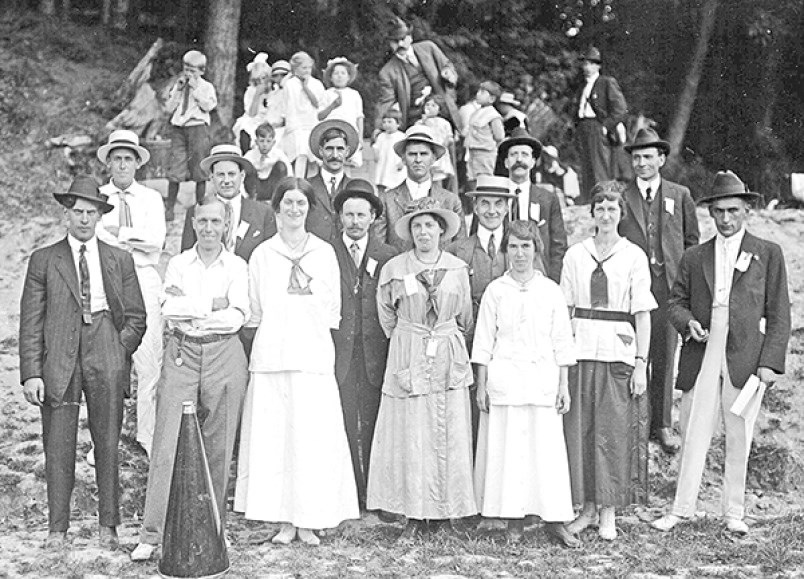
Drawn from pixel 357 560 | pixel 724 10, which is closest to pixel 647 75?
pixel 724 10

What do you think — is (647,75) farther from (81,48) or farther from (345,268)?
(345,268)

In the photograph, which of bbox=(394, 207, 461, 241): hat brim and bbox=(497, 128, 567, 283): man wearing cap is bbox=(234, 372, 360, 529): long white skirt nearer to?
bbox=(394, 207, 461, 241): hat brim

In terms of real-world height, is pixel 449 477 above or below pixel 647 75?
below

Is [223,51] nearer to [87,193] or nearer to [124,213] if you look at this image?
[124,213]

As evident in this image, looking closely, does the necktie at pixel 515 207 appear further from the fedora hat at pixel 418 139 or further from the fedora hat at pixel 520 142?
the fedora hat at pixel 418 139

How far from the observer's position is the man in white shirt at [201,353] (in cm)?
634

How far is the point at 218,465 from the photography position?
6.43 metres

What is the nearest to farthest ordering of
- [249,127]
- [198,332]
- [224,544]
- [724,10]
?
[224,544] < [198,332] < [249,127] < [724,10]

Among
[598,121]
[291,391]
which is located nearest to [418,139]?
[291,391]

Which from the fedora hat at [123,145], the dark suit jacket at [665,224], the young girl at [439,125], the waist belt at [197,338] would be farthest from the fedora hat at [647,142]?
the young girl at [439,125]

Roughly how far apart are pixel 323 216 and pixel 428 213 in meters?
1.02

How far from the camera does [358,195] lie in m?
6.93

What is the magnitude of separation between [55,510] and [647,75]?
1448 cm

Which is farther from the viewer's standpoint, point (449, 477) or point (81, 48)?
point (81, 48)
